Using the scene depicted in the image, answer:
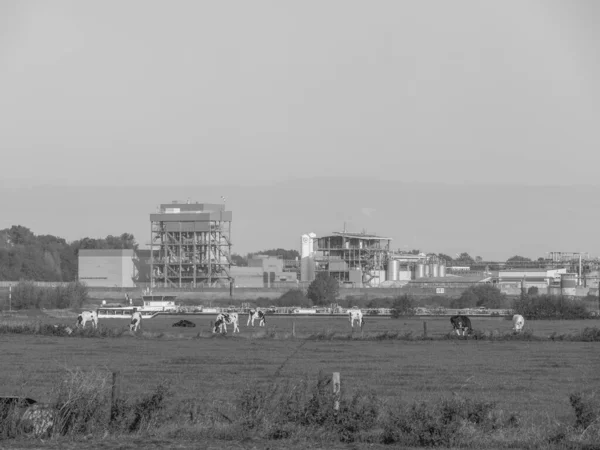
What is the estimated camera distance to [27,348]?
37281mm

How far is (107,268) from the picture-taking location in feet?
432

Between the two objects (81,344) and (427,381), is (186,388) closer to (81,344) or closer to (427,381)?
(427,381)

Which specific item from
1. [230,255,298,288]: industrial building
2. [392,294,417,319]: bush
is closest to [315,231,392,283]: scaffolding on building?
[230,255,298,288]: industrial building

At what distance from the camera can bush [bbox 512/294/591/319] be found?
79500mm

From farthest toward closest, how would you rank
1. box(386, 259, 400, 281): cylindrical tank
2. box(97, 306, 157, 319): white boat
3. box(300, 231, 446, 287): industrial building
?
box(386, 259, 400, 281): cylindrical tank → box(300, 231, 446, 287): industrial building → box(97, 306, 157, 319): white boat

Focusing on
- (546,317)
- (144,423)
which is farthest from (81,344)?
(546,317)

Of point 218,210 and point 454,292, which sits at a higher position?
point 218,210

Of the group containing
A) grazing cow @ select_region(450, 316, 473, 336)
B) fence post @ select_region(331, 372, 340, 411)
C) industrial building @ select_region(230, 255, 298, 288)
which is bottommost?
grazing cow @ select_region(450, 316, 473, 336)

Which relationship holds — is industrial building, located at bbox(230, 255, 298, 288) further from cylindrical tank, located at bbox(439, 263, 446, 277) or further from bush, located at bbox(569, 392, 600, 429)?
bush, located at bbox(569, 392, 600, 429)

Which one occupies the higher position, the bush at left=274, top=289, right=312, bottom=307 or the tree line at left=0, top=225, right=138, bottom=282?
the tree line at left=0, top=225, right=138, bottom=282

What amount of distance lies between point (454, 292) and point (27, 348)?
100 meters

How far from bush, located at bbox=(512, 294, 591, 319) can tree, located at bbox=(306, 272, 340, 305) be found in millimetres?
39119

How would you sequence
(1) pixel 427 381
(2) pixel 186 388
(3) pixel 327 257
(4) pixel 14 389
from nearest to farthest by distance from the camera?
1. (4) pixel 14 389
2. (2) pixel 186 388
3. (1) pixel 427 381
4. (3) pixel 327 257

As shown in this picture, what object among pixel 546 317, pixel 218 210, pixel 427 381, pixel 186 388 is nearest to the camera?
pixel 186 388
